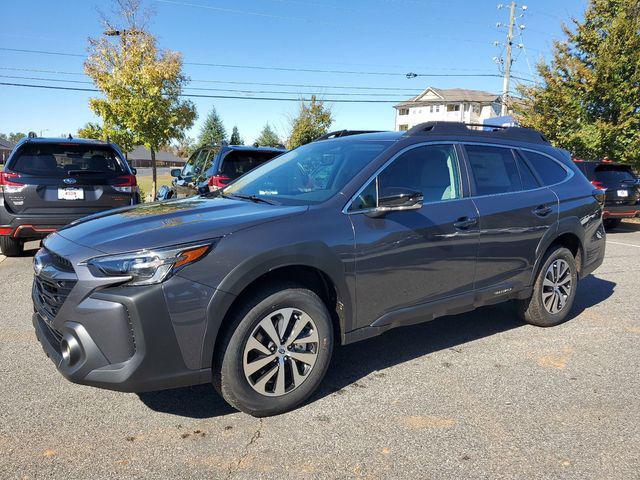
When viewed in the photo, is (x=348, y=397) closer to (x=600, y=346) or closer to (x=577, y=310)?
(x=600, y=346)

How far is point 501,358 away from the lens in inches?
160

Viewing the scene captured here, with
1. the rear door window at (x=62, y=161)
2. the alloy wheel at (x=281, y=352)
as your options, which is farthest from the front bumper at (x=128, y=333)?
the rear door window at (x=62, y=161)

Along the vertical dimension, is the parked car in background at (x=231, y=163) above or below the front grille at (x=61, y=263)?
above

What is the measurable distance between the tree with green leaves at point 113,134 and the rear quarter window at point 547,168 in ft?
49.4

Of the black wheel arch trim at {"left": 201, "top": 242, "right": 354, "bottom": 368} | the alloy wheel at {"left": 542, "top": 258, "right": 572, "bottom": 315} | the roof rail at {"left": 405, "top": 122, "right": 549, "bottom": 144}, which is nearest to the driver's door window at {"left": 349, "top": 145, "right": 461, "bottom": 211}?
the roof rail at {"left": 405, "top": 122, "right": 549, "bottom": 144}

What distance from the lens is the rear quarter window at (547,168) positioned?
4664 mm

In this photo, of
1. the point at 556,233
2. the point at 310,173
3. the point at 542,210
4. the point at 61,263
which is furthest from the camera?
the point at 556,233

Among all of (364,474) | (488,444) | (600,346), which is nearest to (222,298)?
(364,474)

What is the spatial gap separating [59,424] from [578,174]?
4991 mm

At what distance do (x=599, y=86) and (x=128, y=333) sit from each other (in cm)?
1668

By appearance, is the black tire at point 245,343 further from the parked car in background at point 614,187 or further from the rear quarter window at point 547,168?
the parked car in background at point 614,187

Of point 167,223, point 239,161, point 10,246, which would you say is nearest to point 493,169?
point 167,223

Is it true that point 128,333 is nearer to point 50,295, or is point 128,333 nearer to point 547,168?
point 50,295

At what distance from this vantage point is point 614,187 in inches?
470
